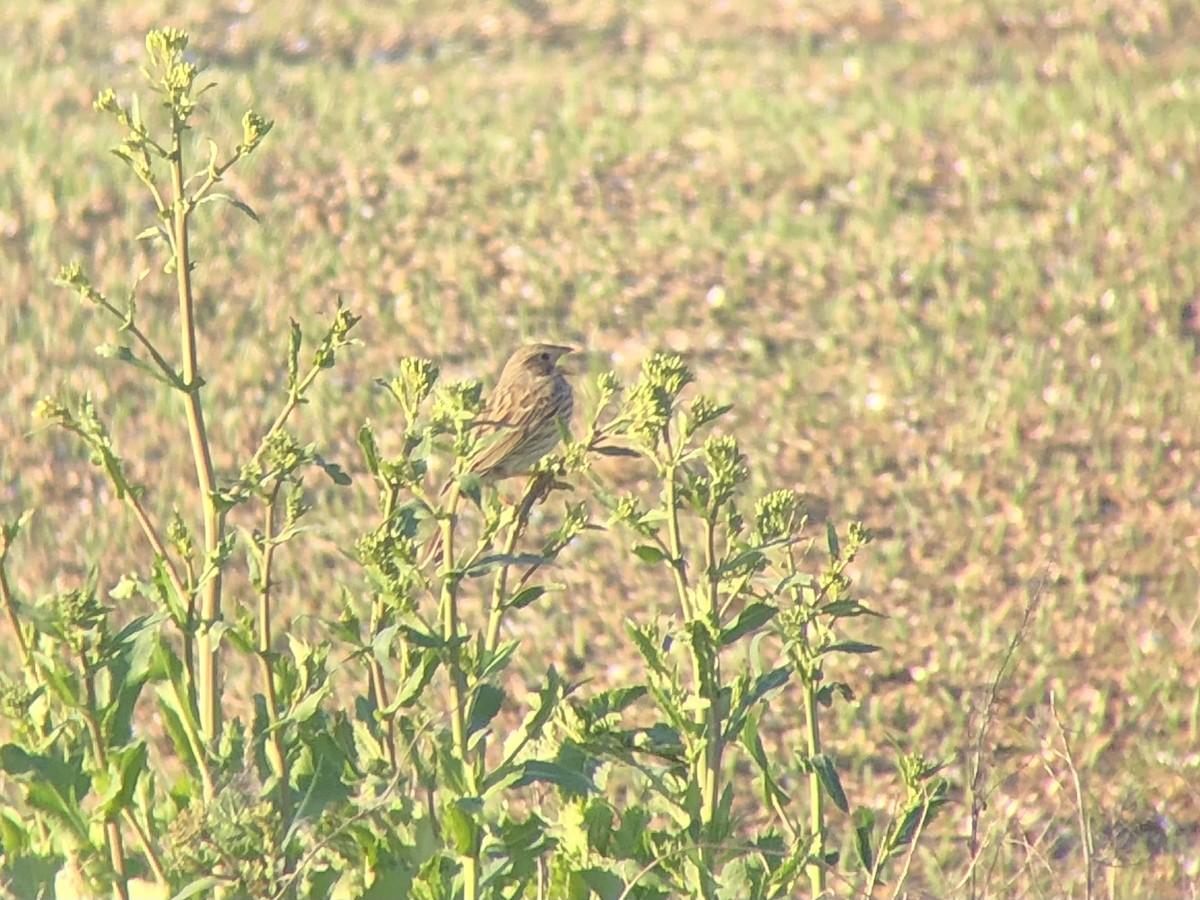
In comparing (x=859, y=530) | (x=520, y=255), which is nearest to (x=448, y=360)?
(x=520, y=255)

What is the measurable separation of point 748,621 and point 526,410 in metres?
2.23

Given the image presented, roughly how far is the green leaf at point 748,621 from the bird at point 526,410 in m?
A: 1.45

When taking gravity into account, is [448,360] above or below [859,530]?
below

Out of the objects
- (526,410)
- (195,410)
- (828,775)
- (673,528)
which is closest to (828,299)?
(526,410)

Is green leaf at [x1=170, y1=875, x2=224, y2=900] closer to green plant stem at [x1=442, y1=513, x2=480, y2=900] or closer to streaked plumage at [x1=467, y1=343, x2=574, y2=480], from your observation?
green plant stem at [x1=442, y1=513, x2=480, y2=900]

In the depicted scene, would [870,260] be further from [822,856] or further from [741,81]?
[822,856]

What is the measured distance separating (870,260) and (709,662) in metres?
6.60

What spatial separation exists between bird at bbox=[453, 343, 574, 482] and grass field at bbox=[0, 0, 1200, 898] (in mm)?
1497

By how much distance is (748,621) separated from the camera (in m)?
3.30

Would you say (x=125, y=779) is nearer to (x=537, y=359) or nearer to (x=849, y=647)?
(x=849, y=647)

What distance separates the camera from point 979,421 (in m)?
8.33

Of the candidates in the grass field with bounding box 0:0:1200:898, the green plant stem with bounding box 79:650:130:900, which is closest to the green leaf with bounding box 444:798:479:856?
the green plant stem with bounding box 79:650:130:900

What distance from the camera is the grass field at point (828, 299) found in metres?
6.91

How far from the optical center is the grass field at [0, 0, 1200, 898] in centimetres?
691
